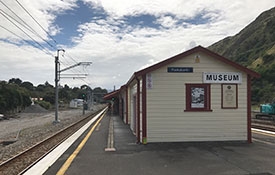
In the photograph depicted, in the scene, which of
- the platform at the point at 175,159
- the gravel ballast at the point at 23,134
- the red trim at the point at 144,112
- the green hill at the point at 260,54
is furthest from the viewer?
the green hill at the point at 260,54

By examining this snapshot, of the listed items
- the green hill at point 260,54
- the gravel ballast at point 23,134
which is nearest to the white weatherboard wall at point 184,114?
the gravel ballast at point 23,134

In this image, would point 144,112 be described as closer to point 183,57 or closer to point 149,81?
point 149,81

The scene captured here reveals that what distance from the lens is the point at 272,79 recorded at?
57062mm

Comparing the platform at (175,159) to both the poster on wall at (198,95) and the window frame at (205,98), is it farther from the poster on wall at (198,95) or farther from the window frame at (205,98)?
the poster on wall at (198,95)

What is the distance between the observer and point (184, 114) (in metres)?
12.1

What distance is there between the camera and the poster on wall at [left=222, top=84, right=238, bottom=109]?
40.3ft

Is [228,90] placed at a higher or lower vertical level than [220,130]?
higher

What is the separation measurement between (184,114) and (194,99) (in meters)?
0.71

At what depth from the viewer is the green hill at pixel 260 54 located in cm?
5544

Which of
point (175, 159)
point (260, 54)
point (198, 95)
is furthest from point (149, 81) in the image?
point (260, 54)

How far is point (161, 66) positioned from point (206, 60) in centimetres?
186

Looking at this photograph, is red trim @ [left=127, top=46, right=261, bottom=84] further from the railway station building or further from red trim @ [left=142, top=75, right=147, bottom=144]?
red trim @ [left=142, top=75, right=147, bottom=144]

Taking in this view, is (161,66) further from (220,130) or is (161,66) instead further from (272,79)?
(272,79)

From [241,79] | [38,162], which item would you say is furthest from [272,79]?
[38,162]
